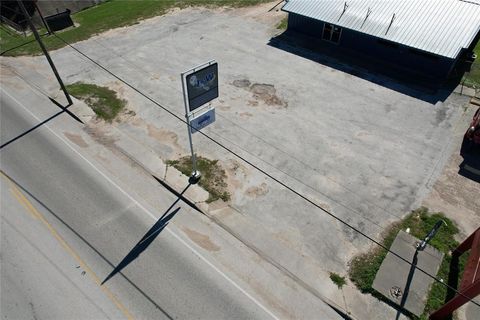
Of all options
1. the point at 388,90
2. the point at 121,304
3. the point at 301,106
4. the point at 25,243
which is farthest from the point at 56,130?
the point at 388,90

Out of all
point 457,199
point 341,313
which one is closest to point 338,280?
point 341,313

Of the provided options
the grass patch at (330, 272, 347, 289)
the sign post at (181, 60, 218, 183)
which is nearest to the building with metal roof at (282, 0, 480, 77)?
the sign post at (181, 60, 218, 183)

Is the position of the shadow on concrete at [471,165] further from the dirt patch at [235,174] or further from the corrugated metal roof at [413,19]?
the dirt patch at [235,174]

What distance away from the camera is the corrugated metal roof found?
81.6 feet

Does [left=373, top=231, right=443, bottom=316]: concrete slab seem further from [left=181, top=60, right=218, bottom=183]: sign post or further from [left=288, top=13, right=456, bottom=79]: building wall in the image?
[left=288, top=13, right=456, bottom=79]: building wall

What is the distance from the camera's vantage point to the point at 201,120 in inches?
676

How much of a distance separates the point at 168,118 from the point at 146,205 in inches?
302

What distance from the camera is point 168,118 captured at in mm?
23344

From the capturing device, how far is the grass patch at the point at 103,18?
32.6 meters

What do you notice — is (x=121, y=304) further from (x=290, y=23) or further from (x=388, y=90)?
(x=290, y=23)

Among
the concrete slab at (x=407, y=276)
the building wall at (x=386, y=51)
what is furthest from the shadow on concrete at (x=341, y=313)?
the building wall at (x=386, y=51)

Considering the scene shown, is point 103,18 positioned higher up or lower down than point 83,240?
higher up

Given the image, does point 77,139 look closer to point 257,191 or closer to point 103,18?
point 257,191

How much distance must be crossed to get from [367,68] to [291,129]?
35.1ft
